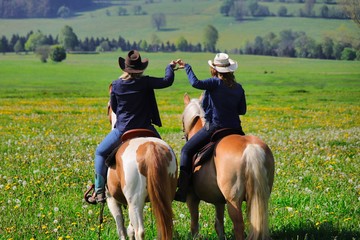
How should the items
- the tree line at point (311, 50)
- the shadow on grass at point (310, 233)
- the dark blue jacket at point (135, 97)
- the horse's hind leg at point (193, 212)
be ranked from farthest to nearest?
1. the tree line at point (311, 50)
2. the horse's hind leg at point (193, 212)
3. the dark blue jacket at point (135, 97)
4. the shadow on grass at point (310, 233)

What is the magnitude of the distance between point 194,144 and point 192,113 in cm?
73

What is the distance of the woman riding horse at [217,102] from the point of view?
8.81 metres

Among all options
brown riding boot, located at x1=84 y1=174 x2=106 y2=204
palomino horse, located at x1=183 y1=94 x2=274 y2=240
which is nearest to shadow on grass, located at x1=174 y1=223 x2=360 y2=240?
palomino horse, located at x1=183 y1=94 x2=274 y2=240

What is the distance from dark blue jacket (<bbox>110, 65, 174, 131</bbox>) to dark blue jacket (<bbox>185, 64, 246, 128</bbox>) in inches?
20.0

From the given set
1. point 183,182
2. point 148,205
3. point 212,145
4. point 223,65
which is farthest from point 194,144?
point 148,205

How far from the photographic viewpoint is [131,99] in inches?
355

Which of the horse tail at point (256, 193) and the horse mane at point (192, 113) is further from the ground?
the horse mane at point (192, 113)

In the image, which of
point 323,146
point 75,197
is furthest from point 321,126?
point 75,197

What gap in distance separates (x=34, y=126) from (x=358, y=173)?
56.2 feet

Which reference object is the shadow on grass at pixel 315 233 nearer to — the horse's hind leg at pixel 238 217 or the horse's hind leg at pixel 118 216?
the horse's hind leg at pixel 238 217

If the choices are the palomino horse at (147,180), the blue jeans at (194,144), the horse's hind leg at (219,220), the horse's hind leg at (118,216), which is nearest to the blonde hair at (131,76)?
the palomino horse at (147,180)

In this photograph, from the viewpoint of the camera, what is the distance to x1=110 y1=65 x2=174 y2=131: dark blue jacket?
9.00 metres

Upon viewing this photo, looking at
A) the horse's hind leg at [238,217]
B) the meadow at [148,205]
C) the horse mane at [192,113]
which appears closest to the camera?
the horse's hind leg at [238,217]

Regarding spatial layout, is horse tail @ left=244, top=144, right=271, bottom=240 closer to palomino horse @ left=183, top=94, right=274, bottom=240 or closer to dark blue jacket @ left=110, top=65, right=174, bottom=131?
palomino horse @ left=183, top=94, right=274, bottom=240
